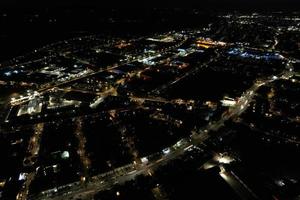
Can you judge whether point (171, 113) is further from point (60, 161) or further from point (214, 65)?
point (214, 65)

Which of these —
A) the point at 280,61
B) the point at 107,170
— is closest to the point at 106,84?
the point at 107,170

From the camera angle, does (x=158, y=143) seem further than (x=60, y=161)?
Yes

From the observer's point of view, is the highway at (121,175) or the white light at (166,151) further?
the white light at (166,151)

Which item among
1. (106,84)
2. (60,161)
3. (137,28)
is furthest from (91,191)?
(137,28)

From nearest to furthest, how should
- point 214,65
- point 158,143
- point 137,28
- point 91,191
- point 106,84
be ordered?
point 91,191 → point 158,143 → point 106,84 → point 214,65 → point 137,28

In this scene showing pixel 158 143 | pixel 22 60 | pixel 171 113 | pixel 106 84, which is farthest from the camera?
pixel 22 60

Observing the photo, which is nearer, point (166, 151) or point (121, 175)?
point (121, 175)

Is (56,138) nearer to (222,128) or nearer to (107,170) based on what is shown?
(107,170)

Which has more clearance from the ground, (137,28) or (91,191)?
(91,191)

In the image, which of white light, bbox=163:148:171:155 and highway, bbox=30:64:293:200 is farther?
white light, bbox=163:148:171:155
